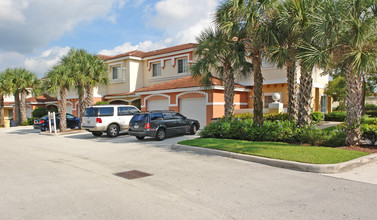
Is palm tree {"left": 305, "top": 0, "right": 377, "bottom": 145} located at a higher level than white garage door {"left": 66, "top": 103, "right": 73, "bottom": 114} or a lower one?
higher

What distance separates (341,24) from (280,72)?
11380mm

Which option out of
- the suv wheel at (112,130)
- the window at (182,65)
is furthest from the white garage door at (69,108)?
the suv wheel at (112,130)

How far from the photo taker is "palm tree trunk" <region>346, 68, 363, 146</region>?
10.2 m

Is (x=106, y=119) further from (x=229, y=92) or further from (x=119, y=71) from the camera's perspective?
(x=119, y=71)

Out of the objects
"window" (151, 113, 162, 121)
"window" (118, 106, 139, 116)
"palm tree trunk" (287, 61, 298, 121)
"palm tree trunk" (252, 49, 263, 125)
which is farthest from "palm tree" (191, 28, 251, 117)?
"window" (118, 106, 139, 116)

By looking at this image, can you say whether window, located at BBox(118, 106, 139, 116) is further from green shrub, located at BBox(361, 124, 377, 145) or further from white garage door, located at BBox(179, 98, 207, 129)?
green shrub, located at BBox(361, 124, 377, 145)

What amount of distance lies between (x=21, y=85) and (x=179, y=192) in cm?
3229

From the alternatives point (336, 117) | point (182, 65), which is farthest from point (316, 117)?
point (182, 65)

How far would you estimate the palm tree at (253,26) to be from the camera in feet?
41.3

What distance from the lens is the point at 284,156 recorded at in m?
8.76

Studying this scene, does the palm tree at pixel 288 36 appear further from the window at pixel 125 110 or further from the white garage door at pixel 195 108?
the window at pixel 125 110

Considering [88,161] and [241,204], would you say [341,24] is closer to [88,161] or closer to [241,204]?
[241,204]

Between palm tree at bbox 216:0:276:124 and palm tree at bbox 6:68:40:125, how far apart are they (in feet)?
89.8

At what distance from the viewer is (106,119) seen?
1731cm
